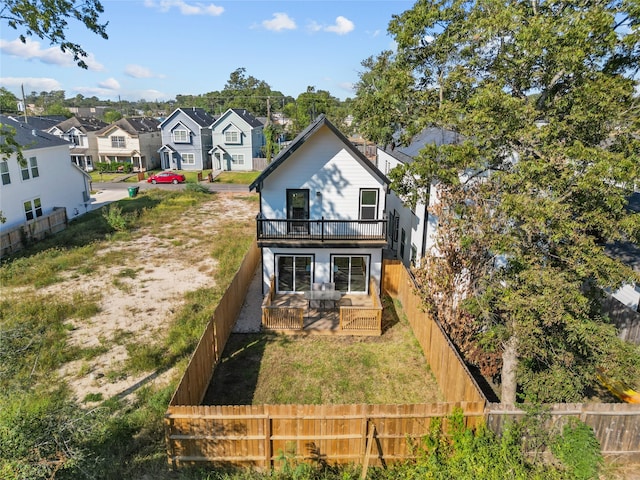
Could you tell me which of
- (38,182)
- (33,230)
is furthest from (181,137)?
(33,230)

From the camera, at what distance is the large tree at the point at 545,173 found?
8531mm

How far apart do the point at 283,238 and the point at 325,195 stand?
2.76m

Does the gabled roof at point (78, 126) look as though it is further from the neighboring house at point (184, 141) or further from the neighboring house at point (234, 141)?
the neighboring house at point (234, 141)

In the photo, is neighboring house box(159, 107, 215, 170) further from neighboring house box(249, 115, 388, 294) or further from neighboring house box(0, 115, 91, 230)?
neighboring house box(249, 115, 388, 294)

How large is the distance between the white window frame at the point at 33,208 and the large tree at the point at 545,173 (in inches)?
1114

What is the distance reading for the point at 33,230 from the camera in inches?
1049

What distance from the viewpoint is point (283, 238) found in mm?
17828

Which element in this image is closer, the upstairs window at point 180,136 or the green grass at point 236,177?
the green grass at point 236,177

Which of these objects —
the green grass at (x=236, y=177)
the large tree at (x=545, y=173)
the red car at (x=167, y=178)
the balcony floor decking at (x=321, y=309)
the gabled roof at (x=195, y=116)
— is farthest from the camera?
the gabled roof at (x=195, y=116)

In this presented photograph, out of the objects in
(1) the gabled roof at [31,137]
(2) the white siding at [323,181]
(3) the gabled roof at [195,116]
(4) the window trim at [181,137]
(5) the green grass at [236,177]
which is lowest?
(5) the green grass at [236,177]

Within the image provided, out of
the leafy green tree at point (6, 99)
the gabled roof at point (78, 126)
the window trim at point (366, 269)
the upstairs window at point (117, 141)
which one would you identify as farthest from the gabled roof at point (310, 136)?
the gabled roof at point (78, 126)

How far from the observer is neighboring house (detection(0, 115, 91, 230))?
2636 cm

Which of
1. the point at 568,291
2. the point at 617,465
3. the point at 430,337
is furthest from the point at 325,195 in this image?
the point at 617,465

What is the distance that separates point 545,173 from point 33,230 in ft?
97.5
